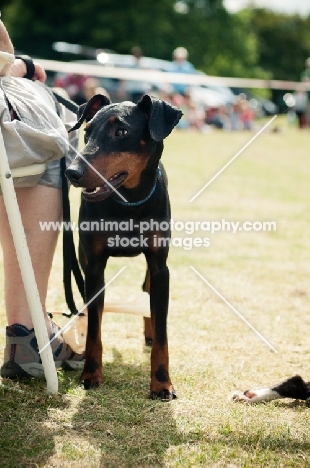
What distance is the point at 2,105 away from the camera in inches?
95.6

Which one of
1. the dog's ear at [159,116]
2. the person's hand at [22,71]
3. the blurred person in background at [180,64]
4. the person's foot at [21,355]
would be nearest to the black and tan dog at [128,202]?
the dog's ear at [159,116]

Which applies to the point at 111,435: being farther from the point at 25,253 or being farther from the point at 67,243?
the point at 67,243

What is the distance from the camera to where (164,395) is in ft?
9.03

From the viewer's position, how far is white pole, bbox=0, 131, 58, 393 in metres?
2.47

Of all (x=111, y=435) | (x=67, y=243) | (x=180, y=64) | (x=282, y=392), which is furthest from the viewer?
(x=180, y=64)

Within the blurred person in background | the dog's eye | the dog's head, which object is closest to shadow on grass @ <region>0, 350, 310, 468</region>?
the dog's head

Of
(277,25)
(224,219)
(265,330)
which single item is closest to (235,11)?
(277,25)

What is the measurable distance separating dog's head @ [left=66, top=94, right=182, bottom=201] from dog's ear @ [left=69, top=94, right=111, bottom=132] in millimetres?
111

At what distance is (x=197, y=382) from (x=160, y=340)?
262 millimetres

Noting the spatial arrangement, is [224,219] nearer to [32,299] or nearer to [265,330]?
[265,330]

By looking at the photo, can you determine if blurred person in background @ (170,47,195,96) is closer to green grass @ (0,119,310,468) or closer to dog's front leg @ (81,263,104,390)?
green grass @ (0,119,310,468)

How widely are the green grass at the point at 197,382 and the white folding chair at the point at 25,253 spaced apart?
141 mm

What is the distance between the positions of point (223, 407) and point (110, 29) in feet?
109

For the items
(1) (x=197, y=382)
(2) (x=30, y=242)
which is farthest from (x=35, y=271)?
(1) (x=197, y=382)
